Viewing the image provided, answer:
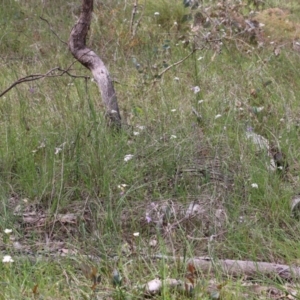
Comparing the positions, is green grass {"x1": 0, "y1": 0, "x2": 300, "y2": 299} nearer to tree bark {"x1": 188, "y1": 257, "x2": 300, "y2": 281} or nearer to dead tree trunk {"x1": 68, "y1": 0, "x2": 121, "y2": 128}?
tree bark {"x1": 188, "y1": 257, "x2": 300, "y2": 281}

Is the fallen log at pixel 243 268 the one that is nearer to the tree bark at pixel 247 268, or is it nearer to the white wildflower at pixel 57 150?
the tree bark at pixel 247 268

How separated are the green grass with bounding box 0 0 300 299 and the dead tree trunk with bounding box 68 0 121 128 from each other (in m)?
0.18

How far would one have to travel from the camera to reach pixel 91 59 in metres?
4.53

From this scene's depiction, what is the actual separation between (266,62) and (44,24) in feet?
8.41

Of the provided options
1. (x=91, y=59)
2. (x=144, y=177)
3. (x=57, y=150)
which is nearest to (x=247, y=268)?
(x=144, y=177)

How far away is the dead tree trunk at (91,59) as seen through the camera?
14.2ft

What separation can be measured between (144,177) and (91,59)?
1.38 metres

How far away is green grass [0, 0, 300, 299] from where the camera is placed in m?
2.69

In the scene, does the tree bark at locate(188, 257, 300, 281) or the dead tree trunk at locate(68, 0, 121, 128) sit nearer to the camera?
the tree bark at locate(188, 257, 300, 281)

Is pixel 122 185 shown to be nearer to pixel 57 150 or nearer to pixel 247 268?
pixel 57 150

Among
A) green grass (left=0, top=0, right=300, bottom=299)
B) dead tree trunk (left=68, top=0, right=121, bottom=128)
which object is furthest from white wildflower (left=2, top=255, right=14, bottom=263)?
dead tree trunk (left=68, top=0, right=121, bottom=128)

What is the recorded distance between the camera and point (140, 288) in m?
2.41

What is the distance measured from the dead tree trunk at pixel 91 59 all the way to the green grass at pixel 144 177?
0.57 feet

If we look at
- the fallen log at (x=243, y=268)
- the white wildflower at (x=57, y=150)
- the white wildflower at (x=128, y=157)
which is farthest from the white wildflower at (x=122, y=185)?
the fallen log at (x=243, y=268)
